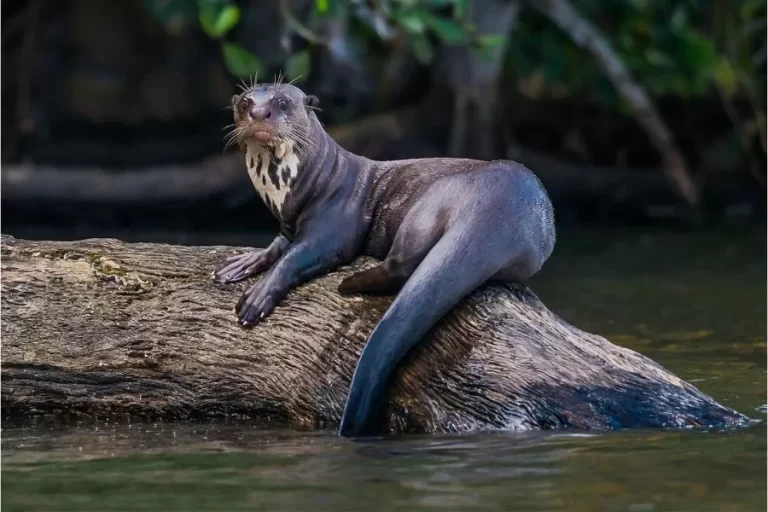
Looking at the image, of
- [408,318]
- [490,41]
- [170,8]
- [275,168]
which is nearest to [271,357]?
[408,318]

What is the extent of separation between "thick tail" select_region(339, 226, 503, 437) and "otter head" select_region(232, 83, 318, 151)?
678 mm

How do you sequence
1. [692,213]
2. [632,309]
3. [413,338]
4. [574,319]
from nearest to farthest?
1. [413,338]
2. [574,319]
3. [632,309]
4. [692,213]

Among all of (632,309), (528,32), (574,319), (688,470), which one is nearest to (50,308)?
(688,470)

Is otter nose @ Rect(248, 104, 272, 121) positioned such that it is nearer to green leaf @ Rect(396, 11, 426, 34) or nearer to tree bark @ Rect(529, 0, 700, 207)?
green leaf @ Rect(396, 11, 426, 34)

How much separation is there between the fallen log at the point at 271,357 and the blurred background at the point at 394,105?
358 centimetres

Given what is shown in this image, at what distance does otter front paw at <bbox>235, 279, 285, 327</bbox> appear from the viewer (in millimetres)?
4309

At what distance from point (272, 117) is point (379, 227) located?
486 mm

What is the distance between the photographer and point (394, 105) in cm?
1162

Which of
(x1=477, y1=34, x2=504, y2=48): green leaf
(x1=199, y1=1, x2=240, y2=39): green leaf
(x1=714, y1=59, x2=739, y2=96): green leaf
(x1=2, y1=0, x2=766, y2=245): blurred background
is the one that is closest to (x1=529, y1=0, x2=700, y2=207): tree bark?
(x1=2, y1=0, x2=766, y2=245): blurred background

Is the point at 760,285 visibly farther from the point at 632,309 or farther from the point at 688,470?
the point at 688,470

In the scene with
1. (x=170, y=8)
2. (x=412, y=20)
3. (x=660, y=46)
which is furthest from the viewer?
(x=660, y=46)

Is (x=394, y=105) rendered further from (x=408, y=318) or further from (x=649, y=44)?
(x=408, y=318)

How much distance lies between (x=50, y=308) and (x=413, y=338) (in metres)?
1.17

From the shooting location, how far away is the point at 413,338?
407cm
